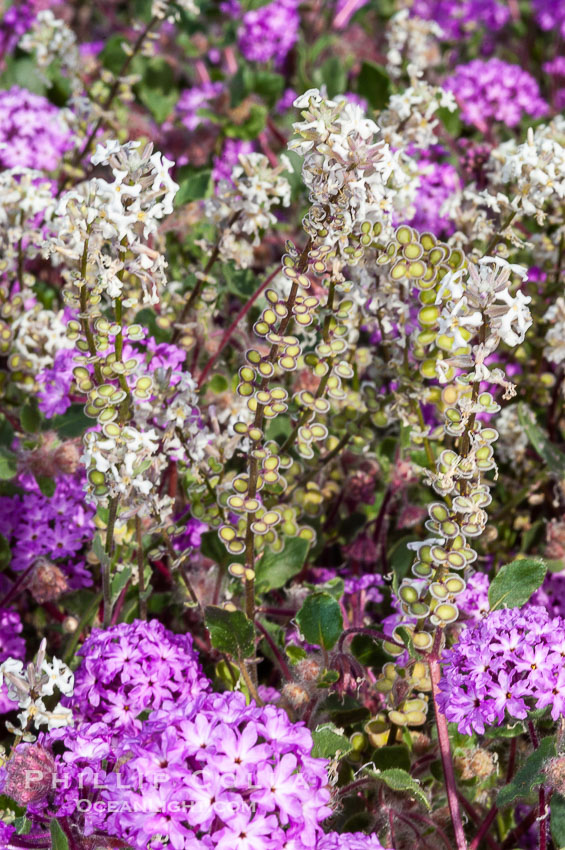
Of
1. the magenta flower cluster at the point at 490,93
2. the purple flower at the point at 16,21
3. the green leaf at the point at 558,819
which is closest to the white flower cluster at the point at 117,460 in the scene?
the green leaf at the point at 558,819

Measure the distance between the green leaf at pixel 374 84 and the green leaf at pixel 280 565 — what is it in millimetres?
1930

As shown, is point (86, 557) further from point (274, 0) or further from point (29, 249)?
point (274, 0)

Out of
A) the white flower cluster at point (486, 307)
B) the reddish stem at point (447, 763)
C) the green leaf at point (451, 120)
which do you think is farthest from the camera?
the green leaf at point (451, 120)

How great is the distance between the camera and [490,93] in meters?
3.25

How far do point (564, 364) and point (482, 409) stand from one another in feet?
2.59

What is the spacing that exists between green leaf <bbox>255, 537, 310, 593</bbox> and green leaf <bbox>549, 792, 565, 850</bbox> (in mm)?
678

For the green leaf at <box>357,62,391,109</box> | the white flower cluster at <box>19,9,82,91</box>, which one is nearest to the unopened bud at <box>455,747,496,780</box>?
the white flower cluster at <box>19,9,82,91</box>

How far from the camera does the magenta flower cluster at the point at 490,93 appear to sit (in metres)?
3.25

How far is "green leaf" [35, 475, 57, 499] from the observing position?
6.46 ft

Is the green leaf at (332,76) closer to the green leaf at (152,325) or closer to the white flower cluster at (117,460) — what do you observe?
the green leaf at (152,325)

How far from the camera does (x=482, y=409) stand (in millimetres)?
1384

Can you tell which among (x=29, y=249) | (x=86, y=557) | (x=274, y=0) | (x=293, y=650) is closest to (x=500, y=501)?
(x=293, y=650)

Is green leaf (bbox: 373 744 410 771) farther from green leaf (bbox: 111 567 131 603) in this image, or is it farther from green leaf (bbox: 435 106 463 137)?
green leaf (bbox: 435 106 463 137)

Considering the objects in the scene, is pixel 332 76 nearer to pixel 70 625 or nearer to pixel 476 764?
pixel 70 625
